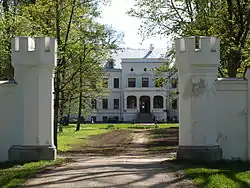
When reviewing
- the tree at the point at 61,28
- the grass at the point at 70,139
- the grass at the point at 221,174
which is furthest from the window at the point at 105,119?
the grass at the point at 221,174

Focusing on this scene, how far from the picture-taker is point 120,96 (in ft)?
272

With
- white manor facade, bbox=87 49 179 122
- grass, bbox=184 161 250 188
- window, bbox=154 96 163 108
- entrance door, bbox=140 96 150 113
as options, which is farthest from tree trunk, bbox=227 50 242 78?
entrance door, bbox=140 96 150 113

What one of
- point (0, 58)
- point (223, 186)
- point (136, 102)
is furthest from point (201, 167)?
point (136, 102)

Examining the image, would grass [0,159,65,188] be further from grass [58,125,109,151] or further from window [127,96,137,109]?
window [127,96,137,109]

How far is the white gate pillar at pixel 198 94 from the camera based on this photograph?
43.7ft

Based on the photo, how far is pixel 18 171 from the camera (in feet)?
38.0

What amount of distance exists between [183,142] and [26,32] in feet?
35.2

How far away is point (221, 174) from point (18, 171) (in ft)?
15.2

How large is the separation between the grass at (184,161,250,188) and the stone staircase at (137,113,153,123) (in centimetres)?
6311

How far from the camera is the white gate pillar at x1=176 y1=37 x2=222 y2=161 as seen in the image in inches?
525

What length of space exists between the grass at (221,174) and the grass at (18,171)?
3481 millimetres

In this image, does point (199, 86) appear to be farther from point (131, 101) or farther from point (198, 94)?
point (131, 101)

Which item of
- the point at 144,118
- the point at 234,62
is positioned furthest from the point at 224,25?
the point at 144,118

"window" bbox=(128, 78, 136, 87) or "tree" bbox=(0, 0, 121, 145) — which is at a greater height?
"window" bbox=(128, 78, 136, 87)
